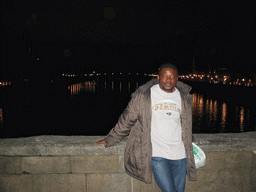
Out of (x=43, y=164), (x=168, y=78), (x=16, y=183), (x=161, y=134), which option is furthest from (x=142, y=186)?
A: (x=16, y=183)

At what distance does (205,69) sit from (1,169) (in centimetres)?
10782

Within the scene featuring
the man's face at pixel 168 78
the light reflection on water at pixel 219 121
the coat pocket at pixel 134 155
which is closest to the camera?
the coat pocket at pixel 134 155

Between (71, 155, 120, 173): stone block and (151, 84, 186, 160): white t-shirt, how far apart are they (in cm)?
73

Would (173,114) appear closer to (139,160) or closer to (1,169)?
(139,160)

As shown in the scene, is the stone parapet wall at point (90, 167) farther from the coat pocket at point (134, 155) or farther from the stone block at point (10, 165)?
the coat pocket at point (134, 155)

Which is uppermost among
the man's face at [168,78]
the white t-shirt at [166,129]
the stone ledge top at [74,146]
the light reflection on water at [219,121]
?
the man's face at [168,78]

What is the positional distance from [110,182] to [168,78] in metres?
1.56

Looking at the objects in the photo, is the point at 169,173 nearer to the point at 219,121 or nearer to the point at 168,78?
the point at 168,78

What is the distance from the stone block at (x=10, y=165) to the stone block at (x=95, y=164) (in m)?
0.69

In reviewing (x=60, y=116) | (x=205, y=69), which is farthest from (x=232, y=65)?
(x=60, y=116)

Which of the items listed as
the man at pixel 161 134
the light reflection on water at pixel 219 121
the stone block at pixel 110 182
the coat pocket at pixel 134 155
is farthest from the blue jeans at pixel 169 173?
the light reflection on water at pixel 219 121

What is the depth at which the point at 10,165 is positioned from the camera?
286 cm

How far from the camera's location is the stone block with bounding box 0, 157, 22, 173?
9.36ft

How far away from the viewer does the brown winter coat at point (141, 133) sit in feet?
7.88
